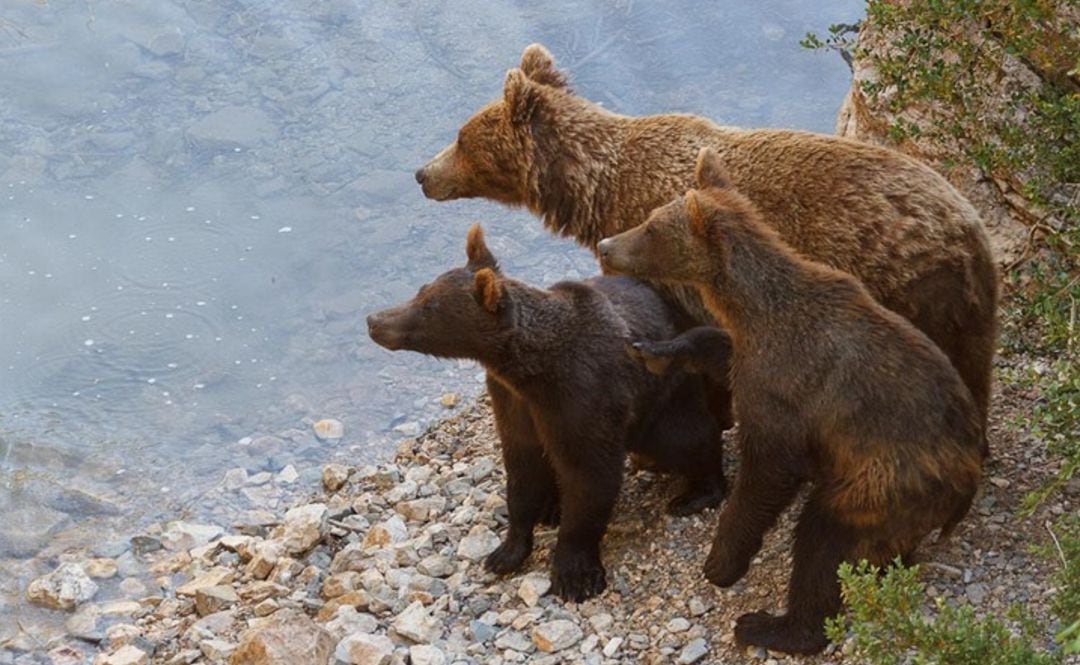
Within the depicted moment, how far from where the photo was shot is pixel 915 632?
4570 millimetres

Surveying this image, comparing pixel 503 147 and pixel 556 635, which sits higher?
pixel 503 147

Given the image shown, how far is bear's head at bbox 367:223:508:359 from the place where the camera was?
261 inches

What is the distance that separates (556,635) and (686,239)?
1707 millimetres

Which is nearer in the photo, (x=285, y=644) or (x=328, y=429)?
(x=285, y=644)

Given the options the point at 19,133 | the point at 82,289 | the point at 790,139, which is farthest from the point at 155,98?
the point at 790,139

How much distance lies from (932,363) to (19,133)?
6625 millimetres

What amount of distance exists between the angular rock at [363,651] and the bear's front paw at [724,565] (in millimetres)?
1339

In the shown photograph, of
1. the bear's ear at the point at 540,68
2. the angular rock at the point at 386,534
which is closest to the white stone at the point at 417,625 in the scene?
the angular rock at the point at 386,534

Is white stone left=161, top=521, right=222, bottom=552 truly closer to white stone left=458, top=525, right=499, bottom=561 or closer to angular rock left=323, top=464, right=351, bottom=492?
angular rock left=323, top=464, right=351, bottom=492

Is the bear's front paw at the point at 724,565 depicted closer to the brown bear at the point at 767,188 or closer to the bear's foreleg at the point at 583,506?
the bear's foreleg at the point at 583,506

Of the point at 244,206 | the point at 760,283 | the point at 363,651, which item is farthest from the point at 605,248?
the point at 244,206

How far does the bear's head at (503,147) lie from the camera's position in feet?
26.4

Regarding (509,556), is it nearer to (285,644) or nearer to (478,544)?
(478,544)

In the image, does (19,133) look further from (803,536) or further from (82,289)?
(803,536)
